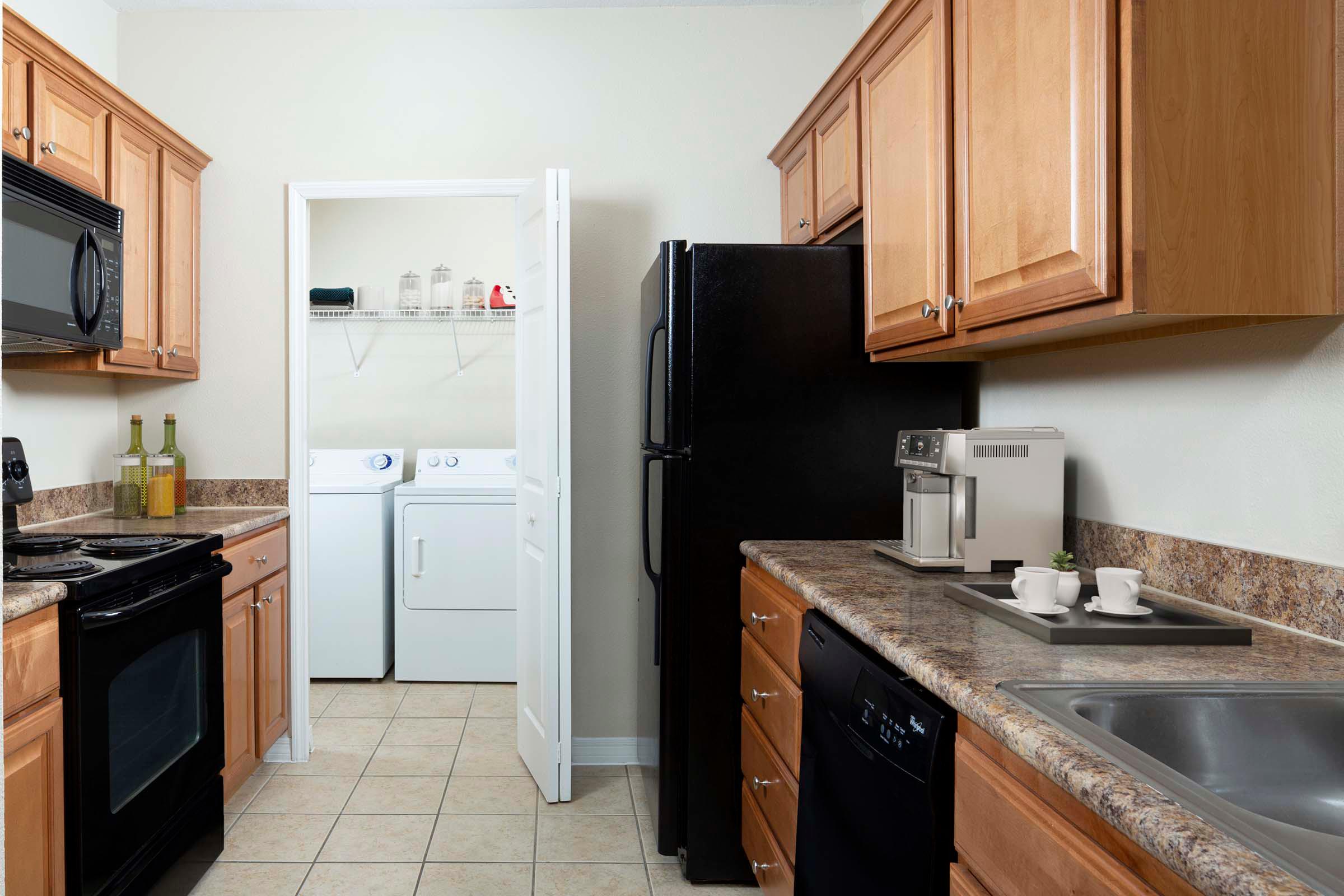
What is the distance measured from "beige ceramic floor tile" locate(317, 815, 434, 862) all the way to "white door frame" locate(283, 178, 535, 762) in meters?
0.60

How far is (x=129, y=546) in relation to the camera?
2.08 m

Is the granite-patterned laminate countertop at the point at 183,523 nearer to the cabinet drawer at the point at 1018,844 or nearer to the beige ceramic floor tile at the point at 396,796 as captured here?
the beige ceramic floor tile at the point at 396,796

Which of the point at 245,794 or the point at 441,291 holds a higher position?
the point at 441,291

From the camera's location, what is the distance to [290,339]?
2.99 meters

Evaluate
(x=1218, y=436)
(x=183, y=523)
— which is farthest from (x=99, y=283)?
(x=1218, y=436)

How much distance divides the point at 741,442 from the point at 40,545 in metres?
1.70

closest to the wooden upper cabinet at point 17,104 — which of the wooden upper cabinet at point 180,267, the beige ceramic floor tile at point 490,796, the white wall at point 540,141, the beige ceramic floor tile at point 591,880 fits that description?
the wooden upper cabinet at point 180,267

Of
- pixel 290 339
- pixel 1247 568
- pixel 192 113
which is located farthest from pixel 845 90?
pixel 192 113

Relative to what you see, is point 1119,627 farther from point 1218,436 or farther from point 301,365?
point 301,365

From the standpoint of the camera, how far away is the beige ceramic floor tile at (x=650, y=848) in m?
2.37

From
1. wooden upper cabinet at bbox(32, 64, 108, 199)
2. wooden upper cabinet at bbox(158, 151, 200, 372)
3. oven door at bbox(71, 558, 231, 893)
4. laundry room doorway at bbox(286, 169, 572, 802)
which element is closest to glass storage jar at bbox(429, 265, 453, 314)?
laundry room doorway at bbox(286, 169, 572, 802)

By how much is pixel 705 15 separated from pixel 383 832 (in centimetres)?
284

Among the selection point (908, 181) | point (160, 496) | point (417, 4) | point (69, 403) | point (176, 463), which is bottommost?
point (160, 496)

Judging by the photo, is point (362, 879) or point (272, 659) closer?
point (362, 879)
